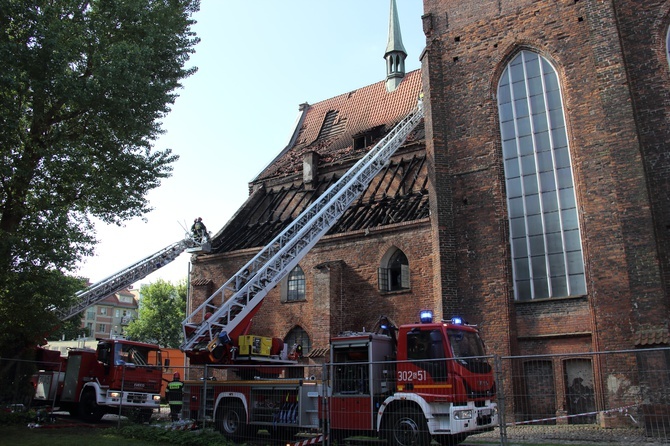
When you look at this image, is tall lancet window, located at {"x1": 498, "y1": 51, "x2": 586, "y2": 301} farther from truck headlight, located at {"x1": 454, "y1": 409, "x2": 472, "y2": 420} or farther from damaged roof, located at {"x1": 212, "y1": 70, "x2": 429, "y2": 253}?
truck headlight, located at {"x1": 454, "y1": 409, "x2": 472, "y2": 420}

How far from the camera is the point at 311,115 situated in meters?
33.5

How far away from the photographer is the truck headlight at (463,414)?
940 cm

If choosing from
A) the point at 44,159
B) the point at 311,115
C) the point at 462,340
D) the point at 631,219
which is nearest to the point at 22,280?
the point at 44,159

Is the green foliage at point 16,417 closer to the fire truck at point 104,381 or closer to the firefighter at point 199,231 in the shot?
the fire truck at point 104,381

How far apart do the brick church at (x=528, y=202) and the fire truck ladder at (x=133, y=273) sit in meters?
6.91

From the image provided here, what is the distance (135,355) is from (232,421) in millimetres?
5325

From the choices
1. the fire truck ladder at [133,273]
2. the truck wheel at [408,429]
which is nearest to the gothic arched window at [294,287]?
the fire truck ladder at [133,273]

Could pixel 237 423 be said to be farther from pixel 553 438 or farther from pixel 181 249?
pixel 181 249

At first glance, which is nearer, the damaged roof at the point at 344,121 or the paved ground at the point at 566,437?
the paved ground at the point at 566,437

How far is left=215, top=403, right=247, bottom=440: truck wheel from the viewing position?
1205 centimetres

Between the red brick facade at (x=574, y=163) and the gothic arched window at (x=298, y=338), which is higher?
the red brick facade at (x=574, y=163)

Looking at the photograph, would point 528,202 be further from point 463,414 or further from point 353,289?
point 463,414

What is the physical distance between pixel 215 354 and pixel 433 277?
7.61 m

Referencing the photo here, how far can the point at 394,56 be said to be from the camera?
34.9m
